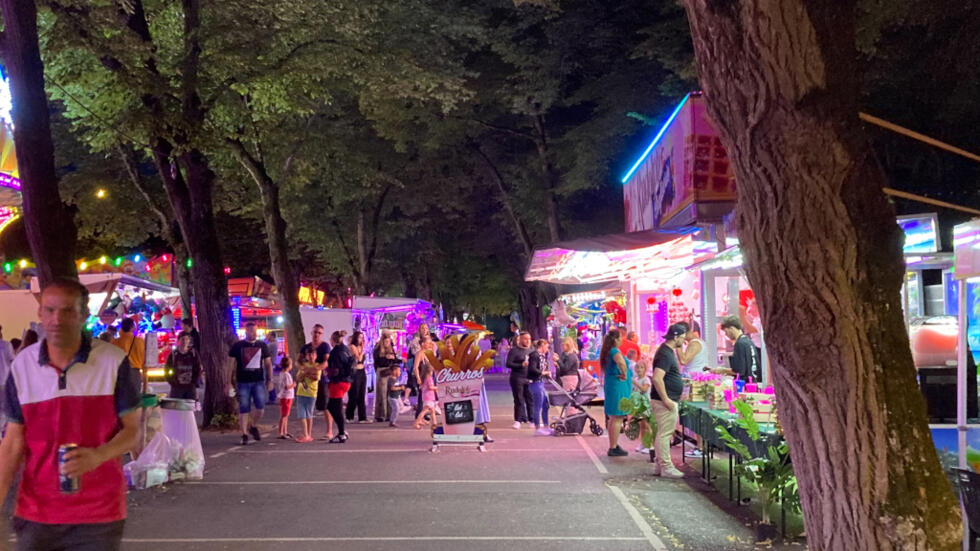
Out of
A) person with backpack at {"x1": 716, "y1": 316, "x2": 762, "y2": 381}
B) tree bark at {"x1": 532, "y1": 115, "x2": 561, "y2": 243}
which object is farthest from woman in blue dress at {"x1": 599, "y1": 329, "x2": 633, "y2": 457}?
tree bark at {"x1": 532, "y1": 115, "x2": 561, "y2": 243}

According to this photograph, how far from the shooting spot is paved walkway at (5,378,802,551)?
7770 mm

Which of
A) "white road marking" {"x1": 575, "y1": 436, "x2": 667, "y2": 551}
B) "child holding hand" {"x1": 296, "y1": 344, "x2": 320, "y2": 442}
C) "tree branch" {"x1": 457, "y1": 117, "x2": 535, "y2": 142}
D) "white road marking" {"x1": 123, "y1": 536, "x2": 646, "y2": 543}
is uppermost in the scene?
"tree branch" {"x1": 457, "y1": 117, "x2": 535, "y2": 142}

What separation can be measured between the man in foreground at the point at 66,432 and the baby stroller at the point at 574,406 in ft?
40.4

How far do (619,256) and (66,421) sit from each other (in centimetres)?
1027

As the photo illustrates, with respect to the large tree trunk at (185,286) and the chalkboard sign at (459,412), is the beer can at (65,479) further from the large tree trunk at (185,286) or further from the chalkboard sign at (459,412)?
the large tree trunk at (185,286)

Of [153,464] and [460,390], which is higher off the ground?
[460,390]

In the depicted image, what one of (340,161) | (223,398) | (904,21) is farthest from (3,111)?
(340,161)

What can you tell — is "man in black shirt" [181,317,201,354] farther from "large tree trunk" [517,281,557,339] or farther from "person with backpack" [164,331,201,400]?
"large tree trunk" [517,281,557,339]

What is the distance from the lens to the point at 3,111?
39.4ft

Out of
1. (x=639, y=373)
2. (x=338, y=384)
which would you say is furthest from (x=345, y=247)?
(x=639, y=373)

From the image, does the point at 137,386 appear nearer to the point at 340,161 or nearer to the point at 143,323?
the point at 143,323

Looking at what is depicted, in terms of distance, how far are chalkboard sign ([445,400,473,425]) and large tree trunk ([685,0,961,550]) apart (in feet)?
33.8

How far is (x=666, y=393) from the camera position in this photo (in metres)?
11.0

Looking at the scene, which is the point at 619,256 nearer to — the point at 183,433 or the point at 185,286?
the point at 183,433
